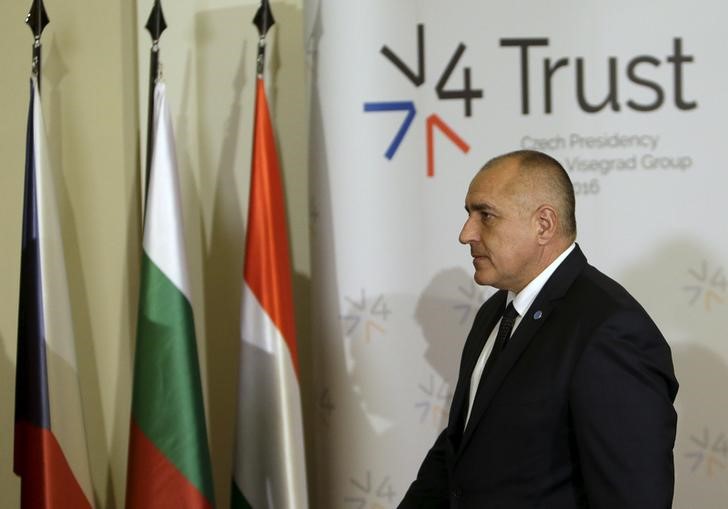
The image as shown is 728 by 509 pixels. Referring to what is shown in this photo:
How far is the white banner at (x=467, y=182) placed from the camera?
3168mm

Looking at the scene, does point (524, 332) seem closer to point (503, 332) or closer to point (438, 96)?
point (503, 332)

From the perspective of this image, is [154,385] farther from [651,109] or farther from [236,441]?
[651,109]

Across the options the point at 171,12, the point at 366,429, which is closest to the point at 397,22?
the point at 171,12

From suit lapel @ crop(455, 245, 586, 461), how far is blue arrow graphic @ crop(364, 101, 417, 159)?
107cm

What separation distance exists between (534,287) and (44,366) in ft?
5.14

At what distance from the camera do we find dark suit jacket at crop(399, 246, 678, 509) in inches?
75.7

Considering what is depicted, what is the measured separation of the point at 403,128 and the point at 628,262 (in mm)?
830

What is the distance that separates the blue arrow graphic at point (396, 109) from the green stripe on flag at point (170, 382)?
2.59 feet

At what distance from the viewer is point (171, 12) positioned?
3494 millimetres

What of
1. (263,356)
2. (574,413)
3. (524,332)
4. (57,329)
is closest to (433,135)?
(263,356)

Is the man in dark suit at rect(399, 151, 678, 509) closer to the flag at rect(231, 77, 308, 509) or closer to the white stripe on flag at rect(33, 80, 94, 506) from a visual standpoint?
the flag at rect(231, 77, 308, 509)

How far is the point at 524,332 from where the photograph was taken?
2174 millimetres

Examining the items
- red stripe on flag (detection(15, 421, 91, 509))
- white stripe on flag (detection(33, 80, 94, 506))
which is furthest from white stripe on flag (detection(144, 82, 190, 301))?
red stripe on flag (detection(15, 421, 91, 509))

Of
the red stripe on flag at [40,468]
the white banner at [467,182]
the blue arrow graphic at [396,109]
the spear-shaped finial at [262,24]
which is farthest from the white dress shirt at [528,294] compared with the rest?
the red stripe on flag at [40,468]
